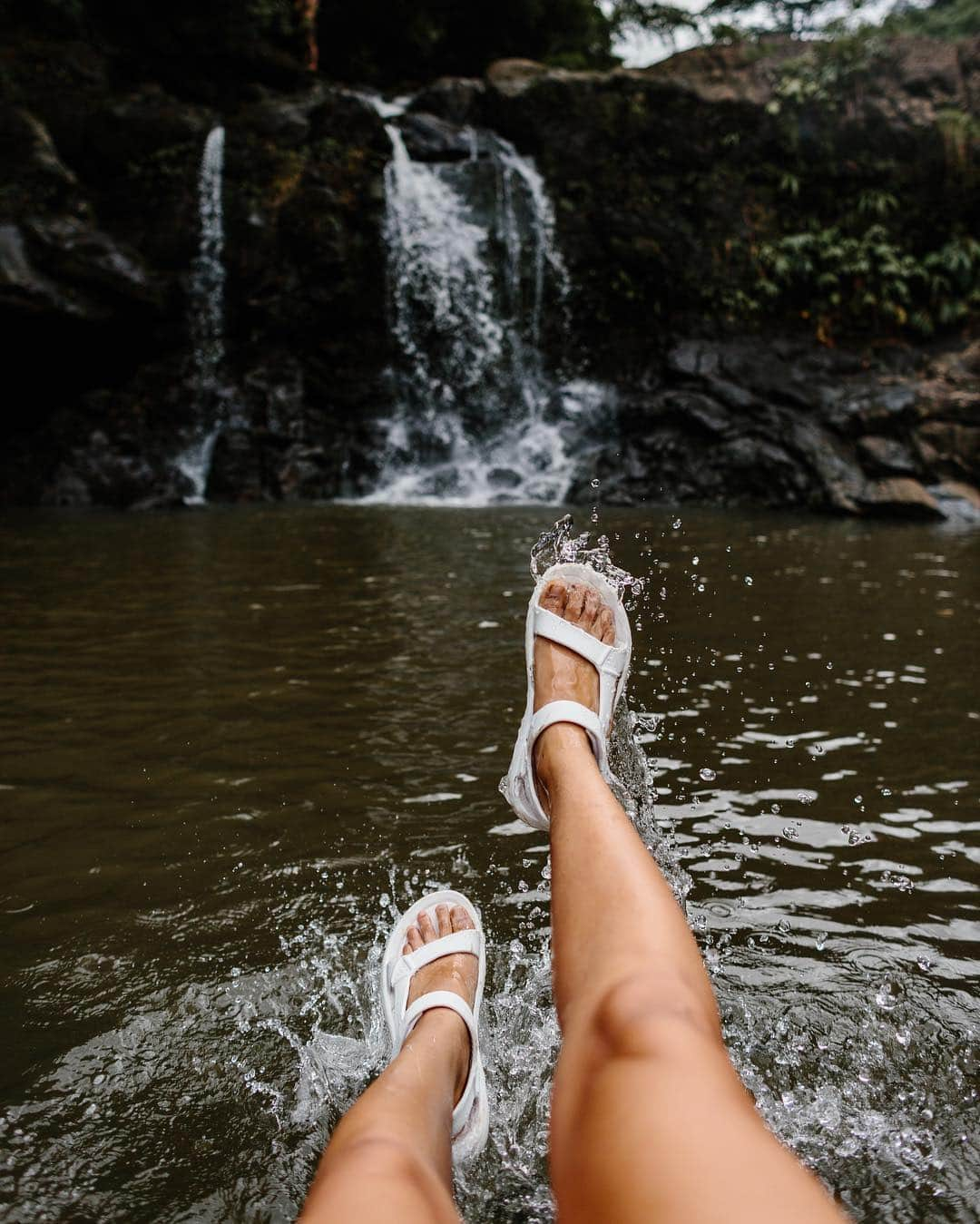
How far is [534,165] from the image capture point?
49.9 ft

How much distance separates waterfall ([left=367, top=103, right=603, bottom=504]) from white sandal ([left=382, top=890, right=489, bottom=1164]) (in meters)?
11.4

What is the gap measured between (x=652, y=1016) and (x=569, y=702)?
110 centimetres

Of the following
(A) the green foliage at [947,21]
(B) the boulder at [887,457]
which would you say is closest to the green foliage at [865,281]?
(B) the boulder at [887,457]

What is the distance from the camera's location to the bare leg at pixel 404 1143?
1.00 m

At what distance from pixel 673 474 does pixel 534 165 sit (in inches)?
261

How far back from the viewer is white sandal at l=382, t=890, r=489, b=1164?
4.85ft

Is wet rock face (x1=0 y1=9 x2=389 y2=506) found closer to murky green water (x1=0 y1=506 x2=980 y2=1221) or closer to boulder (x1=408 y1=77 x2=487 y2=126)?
boulder (x1=408 y1=77 x2=487 y2=126)

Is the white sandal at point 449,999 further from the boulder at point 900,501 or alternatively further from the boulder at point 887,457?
the boulder at point 887,457

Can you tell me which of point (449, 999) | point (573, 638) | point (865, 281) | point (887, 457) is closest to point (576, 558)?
point (573, 638)

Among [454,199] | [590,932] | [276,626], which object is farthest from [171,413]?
[590,932]

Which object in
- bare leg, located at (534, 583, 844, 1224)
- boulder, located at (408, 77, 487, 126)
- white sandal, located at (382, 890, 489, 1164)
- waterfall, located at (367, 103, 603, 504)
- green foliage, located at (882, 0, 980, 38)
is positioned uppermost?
green foliage, located at (882, 0, 980, 38)

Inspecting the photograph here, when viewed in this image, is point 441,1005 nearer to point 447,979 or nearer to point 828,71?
point 447,979

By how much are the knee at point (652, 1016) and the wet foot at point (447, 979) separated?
0.46 meters

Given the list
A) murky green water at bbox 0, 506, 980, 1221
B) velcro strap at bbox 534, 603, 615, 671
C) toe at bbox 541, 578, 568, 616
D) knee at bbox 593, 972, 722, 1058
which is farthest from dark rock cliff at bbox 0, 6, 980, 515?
knee at bbox 593, 972, 722, 1058
